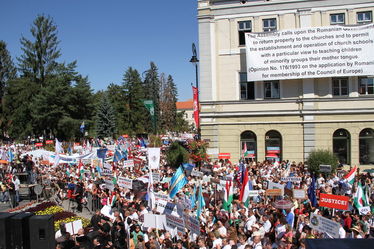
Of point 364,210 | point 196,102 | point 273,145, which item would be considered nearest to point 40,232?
point 364,210

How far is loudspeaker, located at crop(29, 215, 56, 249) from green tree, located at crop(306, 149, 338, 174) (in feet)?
62.5

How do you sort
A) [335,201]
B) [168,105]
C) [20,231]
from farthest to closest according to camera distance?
[168,105] < [335,201] < [20,231]

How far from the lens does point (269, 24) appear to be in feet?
89.3

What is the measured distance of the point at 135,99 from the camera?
78.4 m

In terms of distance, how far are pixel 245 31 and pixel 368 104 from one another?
386 inches

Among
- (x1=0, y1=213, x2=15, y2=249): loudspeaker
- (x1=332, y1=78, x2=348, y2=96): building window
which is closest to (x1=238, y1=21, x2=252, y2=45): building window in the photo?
(x1=332, y1=78, x2=348, y2=96): building window

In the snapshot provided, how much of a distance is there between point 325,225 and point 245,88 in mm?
18921

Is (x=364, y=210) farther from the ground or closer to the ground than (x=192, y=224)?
closer to the ground

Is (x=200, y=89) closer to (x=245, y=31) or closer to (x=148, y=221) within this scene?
(x=245, y=31)

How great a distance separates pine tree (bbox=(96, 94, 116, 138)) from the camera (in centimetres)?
6262

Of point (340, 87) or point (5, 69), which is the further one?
point (5, 69)

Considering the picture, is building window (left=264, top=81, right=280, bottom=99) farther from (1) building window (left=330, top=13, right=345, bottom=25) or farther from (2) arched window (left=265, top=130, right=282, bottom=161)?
(1) building window (left=330, top=13, right=345, bottom=25)

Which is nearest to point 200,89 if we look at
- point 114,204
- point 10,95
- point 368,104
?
point 368,104

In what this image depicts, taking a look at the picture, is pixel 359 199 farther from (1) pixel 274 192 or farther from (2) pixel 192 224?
(2) pixel 192 224
